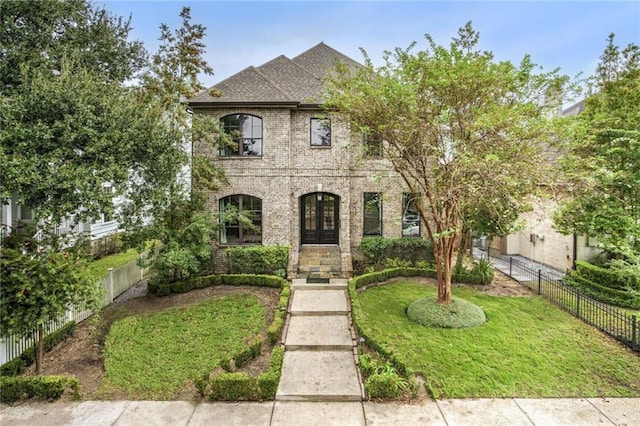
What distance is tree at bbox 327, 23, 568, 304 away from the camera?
24.8 ft

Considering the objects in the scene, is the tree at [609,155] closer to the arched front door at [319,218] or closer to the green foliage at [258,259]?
the arched front door at [319,218]

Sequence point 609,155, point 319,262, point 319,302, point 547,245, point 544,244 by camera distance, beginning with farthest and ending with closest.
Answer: point 544,244 < point 547,245 < point 319,262 < point 609,155 < point 319,302

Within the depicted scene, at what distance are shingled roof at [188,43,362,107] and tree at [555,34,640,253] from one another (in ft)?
26.3

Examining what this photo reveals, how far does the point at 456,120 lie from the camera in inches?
328

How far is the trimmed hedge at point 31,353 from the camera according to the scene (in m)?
5.98

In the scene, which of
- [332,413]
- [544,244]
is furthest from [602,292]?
[332,413]

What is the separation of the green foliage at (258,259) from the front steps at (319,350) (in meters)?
1.83

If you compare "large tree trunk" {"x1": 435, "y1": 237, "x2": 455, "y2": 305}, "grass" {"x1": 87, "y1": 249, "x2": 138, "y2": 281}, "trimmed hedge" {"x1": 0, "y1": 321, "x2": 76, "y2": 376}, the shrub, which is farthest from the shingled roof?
the shrub

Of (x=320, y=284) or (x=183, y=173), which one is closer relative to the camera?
(x=183, y=173)

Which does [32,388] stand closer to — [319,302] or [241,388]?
[241,388]

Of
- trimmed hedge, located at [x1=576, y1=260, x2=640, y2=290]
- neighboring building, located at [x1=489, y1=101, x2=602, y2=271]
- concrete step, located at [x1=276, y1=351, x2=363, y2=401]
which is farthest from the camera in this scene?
neighboring building, located at [x1=489, y1=101, x2=602, y2=271]

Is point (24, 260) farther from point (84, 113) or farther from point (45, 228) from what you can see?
point (84, 113)

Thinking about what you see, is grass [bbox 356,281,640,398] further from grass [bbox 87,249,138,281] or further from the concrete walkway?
grass [bbox 87,249,138,281]

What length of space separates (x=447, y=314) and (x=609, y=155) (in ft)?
25.5
